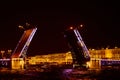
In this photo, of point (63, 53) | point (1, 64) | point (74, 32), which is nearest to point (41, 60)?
point (63, 53)

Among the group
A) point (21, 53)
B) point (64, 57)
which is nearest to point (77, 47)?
point (21, 53)

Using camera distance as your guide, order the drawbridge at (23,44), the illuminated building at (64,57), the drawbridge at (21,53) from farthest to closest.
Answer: the illuminated building at (64,57) < the drawbridge at (23,44) < the drawbridge at (21,53)

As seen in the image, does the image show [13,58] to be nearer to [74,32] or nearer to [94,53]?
[74,32]

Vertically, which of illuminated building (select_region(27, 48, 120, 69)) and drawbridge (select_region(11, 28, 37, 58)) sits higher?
drawbridge (select_region(11, 28, 37, 58))

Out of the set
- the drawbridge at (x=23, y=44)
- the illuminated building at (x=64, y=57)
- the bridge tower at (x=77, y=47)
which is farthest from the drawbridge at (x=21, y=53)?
the illuminated building at (x=64, y=57)

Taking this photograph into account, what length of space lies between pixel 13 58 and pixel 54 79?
1887 centimetres

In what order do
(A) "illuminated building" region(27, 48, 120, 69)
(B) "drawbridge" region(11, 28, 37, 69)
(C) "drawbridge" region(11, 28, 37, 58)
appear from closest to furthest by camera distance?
(B) "drawbridge" region(11, 28, 37, 69), (C) "drawbridge" region(11, 28, 37, 58), (A) "illuminated building" region(27, 48, 120, 69)

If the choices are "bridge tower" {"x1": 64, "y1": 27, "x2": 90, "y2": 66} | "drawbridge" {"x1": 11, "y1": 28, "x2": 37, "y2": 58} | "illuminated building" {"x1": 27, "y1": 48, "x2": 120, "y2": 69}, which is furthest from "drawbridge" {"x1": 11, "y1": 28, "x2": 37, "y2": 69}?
"illuminated building" {"x1": 27, "y1": 48, "x2": 120, "y2": 69}

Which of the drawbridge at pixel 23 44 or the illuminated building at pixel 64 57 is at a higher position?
the drawbridge at pixel 23 44

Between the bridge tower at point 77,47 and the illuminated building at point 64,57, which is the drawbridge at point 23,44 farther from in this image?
the illuminated building at point 64,57

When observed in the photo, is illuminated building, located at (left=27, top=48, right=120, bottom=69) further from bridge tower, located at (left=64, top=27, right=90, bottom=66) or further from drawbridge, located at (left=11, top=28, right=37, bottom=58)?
bridge tower, located at (left=64, top=27, right=90, bottom=66)

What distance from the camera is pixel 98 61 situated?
130 feet

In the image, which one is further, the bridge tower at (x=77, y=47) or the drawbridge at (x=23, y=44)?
the drawbridge at (x=23, y=44)

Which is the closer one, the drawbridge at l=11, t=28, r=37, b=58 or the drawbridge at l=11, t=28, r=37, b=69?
the drawbridge at l=11, t=28, r=37, b=69
